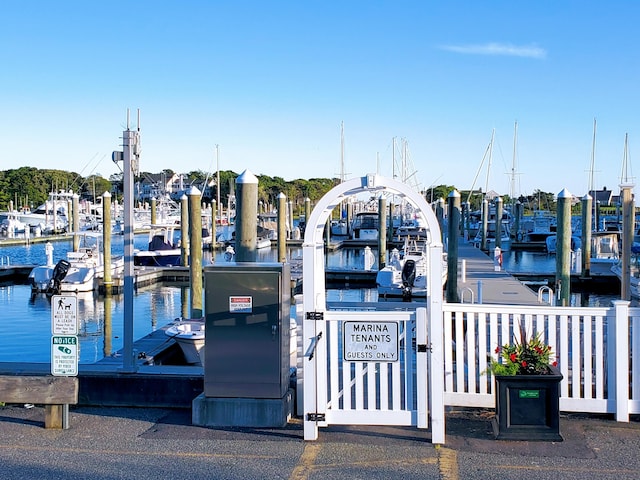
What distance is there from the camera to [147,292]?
33500mm

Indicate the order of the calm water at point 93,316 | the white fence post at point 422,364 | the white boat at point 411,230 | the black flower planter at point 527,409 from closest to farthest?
the black flower planter at point 527,409, the white fence post at point 422,364, the calm water at point 93,316, the white boat at point 411,230

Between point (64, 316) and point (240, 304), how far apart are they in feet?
6.32

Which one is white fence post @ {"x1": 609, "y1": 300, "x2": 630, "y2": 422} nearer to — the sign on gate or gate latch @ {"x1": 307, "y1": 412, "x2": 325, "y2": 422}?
the sign on gate

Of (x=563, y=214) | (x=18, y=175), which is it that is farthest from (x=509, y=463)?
(x=18, y=175)

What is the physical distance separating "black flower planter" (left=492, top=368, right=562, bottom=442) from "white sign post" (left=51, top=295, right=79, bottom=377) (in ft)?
14.7

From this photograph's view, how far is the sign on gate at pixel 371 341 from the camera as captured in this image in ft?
24.3

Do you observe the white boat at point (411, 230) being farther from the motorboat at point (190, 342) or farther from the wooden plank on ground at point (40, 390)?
the wooden plank on ground at point (40, 390)

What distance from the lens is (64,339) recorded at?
7.71 m

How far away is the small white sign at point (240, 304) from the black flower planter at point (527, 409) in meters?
2.64

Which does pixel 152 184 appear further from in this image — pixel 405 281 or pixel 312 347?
pixel 312 347

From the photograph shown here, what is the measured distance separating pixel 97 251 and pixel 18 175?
104 m

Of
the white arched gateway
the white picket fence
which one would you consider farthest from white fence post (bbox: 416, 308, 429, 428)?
the white picket fence

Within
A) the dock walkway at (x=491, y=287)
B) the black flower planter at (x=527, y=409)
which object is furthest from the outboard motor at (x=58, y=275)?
the black flower planter at (x=527, y=409)

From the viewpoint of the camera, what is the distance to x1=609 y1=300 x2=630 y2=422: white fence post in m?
7.56
